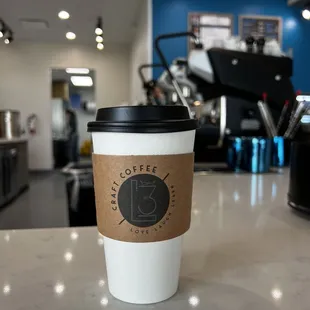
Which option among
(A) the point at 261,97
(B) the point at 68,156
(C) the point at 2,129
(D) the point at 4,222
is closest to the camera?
(A) the point at 261,97

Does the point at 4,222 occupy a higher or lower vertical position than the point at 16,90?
lower

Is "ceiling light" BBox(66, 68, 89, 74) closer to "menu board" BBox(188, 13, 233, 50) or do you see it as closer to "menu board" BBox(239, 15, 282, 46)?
"menu board" BBox(188, 13, 233, 50)

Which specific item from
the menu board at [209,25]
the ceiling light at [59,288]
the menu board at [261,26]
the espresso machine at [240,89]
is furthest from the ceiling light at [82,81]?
the ceiling light at [59,288]

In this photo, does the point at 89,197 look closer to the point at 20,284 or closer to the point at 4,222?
the point at 20,284

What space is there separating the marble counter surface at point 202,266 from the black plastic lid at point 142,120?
0.59 ft

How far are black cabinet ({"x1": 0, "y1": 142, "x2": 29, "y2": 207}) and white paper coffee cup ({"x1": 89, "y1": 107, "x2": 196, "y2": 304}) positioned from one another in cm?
382

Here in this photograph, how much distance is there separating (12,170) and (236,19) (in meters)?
3.21

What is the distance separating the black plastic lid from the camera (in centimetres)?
33

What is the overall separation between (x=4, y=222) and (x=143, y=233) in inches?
124

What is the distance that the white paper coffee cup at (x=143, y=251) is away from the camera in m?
0.33

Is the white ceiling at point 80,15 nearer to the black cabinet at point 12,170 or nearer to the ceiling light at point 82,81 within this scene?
the black cabinet at point 12,170

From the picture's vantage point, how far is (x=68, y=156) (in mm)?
7941

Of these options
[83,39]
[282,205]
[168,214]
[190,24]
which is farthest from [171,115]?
[83,39]

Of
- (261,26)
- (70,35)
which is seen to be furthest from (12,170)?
(261,26)
